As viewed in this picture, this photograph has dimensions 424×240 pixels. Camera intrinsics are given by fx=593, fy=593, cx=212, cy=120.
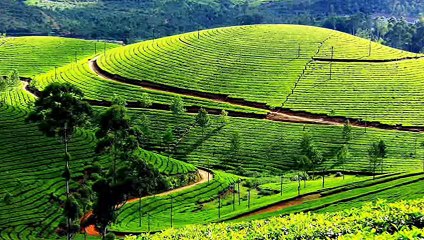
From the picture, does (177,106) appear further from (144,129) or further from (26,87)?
(26,87)

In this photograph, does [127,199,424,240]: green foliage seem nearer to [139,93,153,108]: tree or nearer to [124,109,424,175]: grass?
[124,109,424,175]: grass

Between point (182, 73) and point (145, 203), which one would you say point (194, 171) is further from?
point (182, 73)

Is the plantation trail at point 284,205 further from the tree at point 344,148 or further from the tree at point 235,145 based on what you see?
the tree at point 235,145

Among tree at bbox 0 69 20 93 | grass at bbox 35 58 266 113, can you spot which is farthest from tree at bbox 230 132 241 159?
tree at bbox 0 69 20 93

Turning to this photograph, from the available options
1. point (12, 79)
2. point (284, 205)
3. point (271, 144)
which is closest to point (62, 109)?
point (284, 205)

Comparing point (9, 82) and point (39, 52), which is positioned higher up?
point (39, 52)

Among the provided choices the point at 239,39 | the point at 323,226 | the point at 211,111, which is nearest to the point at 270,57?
the point at 239,39
